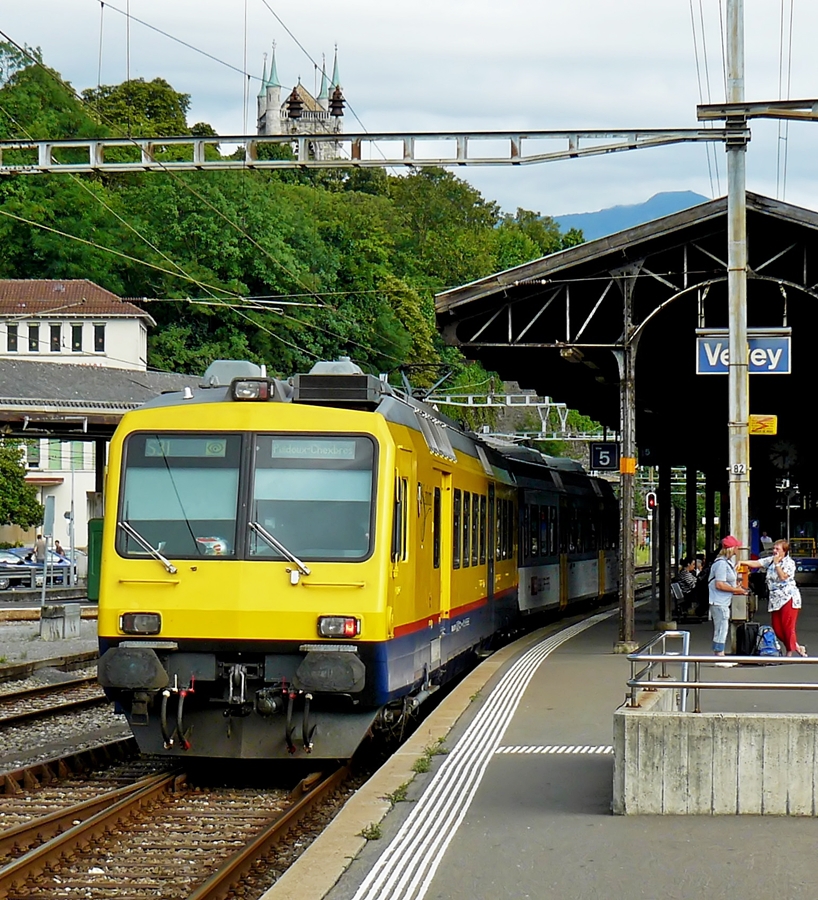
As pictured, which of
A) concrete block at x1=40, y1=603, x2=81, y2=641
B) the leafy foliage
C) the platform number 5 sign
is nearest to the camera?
the platform number 5 sign

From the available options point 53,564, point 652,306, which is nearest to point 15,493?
point 53,564

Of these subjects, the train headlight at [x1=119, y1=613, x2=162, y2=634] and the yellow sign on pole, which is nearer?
the train headlight at [x1=119, y1=613, x2=162, y2=634]

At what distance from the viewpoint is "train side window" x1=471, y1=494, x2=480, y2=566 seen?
16.8 metres

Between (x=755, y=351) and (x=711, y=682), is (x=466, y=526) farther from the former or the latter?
(x=711, y=682)

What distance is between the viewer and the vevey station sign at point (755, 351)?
1775 centimetres

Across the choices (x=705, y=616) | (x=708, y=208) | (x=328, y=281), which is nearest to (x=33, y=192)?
(x=328, y=281)

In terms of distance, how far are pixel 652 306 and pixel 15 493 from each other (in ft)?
144

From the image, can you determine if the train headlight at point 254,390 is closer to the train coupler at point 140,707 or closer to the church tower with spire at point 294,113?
the train coupler at point 140,707

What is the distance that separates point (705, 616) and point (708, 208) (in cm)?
1114

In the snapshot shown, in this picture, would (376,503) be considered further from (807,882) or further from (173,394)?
(807,882)

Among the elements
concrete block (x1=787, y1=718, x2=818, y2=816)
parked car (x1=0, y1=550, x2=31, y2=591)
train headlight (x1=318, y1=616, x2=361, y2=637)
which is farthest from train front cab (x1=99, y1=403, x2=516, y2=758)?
parked car (x1=0, y1=550, x2=31, y2=591)

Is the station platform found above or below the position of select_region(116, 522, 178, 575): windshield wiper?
below

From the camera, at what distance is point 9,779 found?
1129 centimetres

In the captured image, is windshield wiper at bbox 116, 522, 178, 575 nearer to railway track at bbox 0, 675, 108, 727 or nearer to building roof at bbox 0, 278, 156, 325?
railway track at bbox 0, 675, 108, 727
